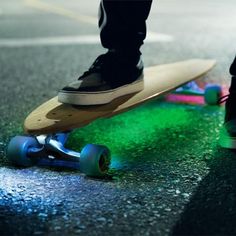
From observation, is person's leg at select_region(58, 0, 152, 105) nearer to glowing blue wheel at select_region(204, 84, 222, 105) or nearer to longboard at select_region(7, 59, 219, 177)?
longboard at select_region(7, 59, 219, 177)

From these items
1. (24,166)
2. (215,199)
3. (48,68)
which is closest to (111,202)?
(215,199)

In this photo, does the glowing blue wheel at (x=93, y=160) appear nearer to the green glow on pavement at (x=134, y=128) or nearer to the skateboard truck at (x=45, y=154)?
the skateboard truck at (x=45, y=154)

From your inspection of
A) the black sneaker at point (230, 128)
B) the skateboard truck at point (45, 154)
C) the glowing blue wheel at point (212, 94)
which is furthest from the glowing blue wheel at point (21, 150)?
the glowing blue wheel at point (212, 94)

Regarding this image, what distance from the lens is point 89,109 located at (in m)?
2.05

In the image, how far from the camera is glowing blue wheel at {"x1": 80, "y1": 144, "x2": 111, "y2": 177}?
186 cm

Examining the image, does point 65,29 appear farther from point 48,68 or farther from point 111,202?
point 111,202

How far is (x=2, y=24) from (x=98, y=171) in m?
4.33

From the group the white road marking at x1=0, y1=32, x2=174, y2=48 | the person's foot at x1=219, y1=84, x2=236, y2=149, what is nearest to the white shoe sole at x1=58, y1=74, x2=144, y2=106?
the person's foot at x1=219, y1=84, x2=236, y2=149

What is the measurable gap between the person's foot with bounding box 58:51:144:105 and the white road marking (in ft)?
8.32

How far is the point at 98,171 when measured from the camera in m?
1.88

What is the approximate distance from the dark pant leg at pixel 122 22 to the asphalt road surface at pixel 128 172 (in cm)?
40

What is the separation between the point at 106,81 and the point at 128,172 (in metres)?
0.39

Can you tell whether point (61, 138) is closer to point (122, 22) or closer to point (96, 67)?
point (96, 67)

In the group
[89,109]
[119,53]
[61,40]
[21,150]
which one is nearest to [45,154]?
[21,150]
